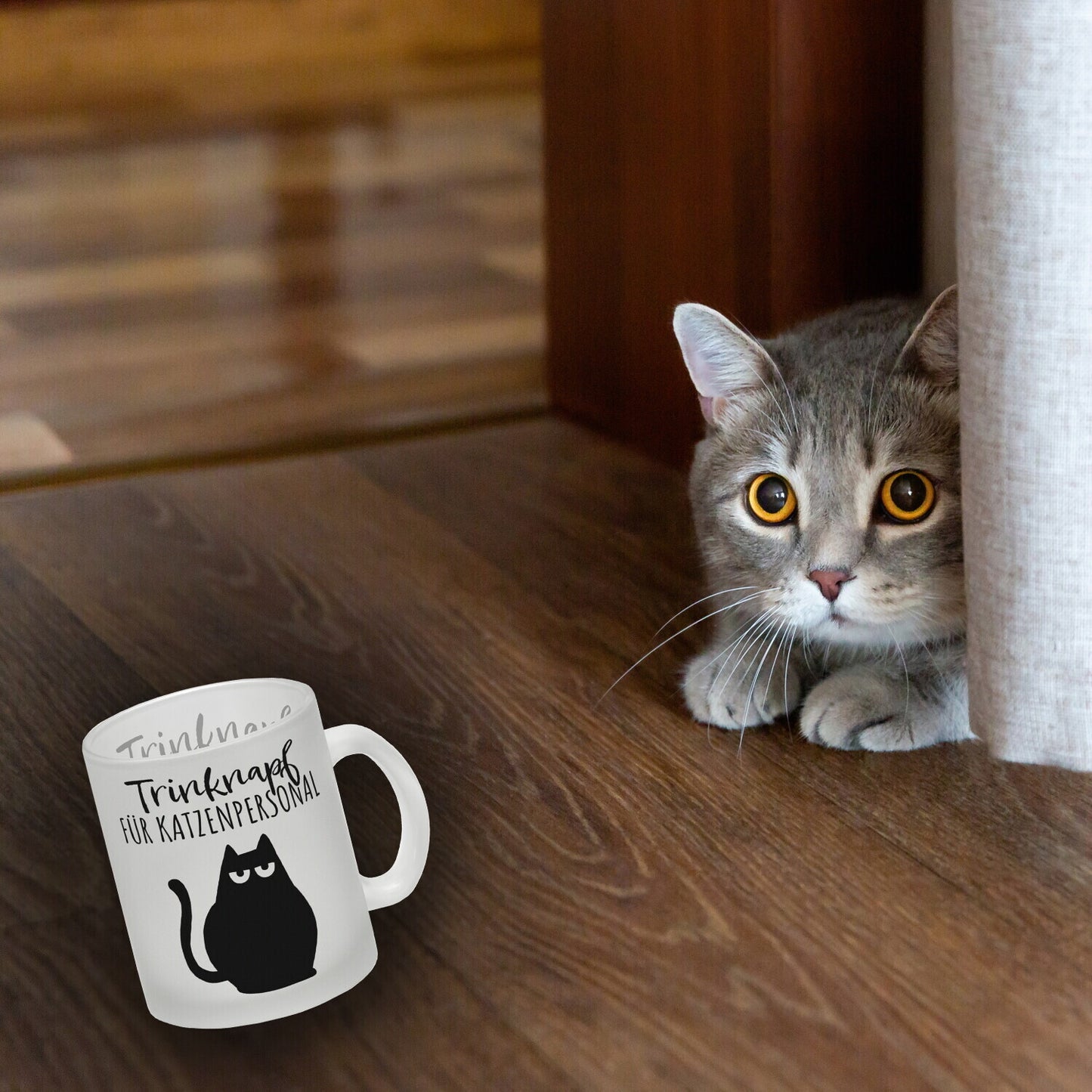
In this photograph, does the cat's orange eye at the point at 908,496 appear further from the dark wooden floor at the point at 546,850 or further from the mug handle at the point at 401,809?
Result: the mug handle at the point at 401,809

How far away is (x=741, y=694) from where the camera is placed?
3.98 feet

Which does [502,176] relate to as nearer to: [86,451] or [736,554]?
[86,451]

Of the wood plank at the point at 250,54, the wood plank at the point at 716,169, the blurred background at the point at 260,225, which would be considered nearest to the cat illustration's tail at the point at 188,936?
the wood plank at the point at 716,169

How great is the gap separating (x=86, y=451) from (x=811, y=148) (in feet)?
3.29

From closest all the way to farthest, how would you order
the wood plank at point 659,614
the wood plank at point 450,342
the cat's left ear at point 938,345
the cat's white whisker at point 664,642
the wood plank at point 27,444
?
the wood plank at point 659,614, the cat's left ear at point 938,345, the cat's white whisker at point 664,642, the wood plank at point 27,444, the wood plank at point 450,342

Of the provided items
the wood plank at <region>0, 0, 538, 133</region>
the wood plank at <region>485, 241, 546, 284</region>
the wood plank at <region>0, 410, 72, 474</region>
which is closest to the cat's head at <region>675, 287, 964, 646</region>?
the wood plank at <region>0, 410, 72, 474</region>

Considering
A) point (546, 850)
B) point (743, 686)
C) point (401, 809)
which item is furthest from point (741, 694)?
point (401, 809)

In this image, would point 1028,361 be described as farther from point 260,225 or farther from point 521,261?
point 260,225

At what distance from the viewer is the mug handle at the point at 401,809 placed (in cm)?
90

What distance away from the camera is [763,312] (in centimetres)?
160

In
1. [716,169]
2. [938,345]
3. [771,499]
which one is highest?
[716,169]

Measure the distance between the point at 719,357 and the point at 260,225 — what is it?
212 cm

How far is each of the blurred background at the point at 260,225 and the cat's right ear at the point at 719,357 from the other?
83 cm

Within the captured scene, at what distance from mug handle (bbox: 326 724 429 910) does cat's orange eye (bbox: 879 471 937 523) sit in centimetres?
44
